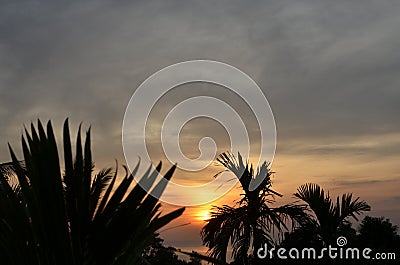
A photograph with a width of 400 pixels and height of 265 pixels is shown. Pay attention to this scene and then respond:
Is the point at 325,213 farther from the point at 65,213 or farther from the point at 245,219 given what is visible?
the point at 65,213

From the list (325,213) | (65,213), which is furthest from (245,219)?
(65,213)

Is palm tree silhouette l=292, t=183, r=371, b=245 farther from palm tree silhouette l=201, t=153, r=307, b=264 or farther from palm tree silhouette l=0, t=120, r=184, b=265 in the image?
palm tree silhouette l=0, t=120, r=184, b=265

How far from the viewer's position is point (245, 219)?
11602 millimetres

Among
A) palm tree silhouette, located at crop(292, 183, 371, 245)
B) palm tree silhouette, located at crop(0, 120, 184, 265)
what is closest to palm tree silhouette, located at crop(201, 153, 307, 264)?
palm tree silhouette, located at crop(292, 183, 371, 245)

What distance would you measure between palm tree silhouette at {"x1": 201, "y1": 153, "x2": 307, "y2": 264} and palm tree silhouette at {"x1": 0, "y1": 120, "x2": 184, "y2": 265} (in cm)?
763

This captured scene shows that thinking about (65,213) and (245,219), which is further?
(245,219)

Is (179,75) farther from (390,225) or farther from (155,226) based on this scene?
(390,225)

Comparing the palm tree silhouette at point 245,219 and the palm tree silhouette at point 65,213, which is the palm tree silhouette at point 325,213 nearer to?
the palm tree silhouette at point 245,219

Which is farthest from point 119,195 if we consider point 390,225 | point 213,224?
point 390,225

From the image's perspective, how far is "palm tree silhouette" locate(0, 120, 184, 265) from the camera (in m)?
3.82

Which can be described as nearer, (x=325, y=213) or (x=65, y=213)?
(x=65, y=213)

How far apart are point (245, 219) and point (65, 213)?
810 cm

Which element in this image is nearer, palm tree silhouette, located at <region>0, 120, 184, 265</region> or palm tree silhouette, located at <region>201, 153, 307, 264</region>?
palm tree silhouette, located at <region>0, 120, 184, 265</region>

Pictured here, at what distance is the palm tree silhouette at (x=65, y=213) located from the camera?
3.82 meters
